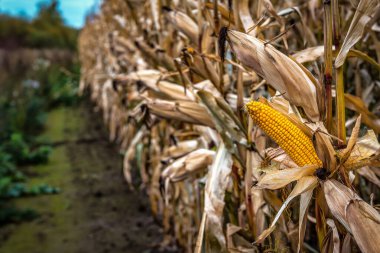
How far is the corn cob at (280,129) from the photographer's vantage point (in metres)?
0.99

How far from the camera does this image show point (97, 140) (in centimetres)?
634

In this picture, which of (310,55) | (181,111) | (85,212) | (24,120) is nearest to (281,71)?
(310,55)

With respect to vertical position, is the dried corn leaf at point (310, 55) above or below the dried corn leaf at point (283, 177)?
above

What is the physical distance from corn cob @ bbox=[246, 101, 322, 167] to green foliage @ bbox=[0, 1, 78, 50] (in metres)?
20.1

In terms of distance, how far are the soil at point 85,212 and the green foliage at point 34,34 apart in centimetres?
1603

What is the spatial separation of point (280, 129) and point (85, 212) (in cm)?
289

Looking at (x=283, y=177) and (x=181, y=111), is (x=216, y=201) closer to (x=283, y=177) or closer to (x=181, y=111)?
(x=181, y=111)

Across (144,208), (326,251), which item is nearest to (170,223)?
(144,208)

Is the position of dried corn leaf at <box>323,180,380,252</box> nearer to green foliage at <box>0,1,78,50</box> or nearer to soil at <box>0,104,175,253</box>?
soil at <box>0,104,175,253</box>

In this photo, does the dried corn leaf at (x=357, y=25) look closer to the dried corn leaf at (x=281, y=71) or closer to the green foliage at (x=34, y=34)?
the dried corn leaf at (x=281, y=71)

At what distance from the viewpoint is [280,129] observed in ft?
3.26

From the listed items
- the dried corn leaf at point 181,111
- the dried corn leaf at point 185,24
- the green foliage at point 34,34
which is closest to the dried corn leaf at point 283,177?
the dried corn leaf at point 181,111

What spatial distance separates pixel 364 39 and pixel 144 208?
2.26 m

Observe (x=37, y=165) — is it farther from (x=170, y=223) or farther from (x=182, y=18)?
(x=182, y=18)
